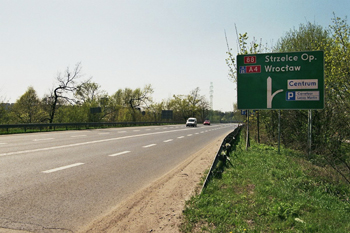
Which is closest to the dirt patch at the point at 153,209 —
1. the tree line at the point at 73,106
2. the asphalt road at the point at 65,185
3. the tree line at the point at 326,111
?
the asphalt road at the point at 65,185

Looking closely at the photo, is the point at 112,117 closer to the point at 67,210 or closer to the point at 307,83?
the point at 307,83

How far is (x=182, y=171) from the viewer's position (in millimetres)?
8312

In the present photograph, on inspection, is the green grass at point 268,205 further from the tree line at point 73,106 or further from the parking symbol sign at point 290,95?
the tree line at point 73,106

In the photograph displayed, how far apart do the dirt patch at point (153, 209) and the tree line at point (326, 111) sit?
21.4 feet

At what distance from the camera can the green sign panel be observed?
41.2ft

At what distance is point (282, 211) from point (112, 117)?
208ft

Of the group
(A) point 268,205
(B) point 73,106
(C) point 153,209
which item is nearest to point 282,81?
(A) point 268,205

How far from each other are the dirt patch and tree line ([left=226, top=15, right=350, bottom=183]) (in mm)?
6523

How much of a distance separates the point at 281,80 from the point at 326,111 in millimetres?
4111

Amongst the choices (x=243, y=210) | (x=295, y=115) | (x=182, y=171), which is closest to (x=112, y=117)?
(x=295, y=115)

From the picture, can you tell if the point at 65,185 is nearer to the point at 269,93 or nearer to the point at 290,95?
the point at 269,93

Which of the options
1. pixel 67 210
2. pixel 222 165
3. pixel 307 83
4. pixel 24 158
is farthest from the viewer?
pixel 307 83

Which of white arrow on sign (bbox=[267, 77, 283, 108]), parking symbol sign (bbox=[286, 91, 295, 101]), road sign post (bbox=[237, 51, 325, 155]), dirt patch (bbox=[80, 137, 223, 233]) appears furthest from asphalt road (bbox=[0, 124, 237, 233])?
parking symbol sign (bbox=[286, 91, 295, 101])

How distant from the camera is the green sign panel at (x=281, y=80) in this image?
41.2 feet
